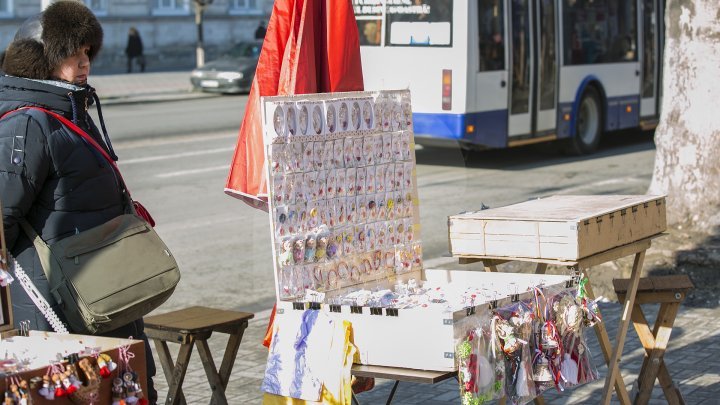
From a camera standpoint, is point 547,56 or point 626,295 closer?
point 626,295

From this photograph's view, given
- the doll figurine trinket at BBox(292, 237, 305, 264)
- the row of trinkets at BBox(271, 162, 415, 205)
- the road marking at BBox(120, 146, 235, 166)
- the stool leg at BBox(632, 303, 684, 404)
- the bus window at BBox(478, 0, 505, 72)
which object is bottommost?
the stool leg at BBox(632, 303, 684, 404)

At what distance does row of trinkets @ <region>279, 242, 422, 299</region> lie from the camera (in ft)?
14.3

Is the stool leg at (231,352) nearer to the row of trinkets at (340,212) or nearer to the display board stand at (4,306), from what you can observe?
the row of trinkets at (340,212)

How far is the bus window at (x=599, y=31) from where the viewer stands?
1681 cm

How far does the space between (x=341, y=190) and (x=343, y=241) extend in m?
0.20

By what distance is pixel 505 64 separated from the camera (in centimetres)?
1559

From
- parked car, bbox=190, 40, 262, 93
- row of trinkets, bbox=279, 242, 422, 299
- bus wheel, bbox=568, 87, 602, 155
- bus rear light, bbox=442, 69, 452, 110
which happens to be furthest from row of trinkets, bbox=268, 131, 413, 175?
parked car, bbox=190, 40, 262, 93

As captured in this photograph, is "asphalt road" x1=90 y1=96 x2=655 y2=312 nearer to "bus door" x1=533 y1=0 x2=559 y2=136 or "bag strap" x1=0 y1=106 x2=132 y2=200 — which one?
"bus door" x1=533 y1=0 x2=559 y2=136

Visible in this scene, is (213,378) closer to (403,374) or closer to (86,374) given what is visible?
(403,374)

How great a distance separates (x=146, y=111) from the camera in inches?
989

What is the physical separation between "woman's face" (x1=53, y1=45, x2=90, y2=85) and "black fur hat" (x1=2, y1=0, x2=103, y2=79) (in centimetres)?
2

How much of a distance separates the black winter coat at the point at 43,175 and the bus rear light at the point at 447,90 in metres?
11.0

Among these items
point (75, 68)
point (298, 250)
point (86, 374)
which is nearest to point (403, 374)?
point (298, 250)

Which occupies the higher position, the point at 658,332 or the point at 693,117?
the point at 693,117
